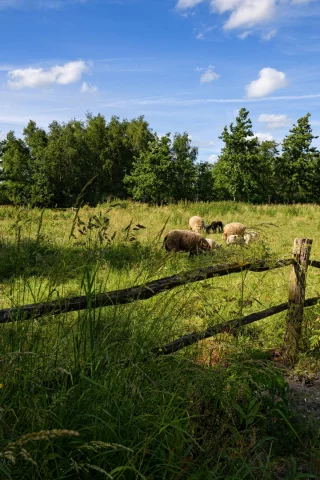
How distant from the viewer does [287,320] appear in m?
4.75

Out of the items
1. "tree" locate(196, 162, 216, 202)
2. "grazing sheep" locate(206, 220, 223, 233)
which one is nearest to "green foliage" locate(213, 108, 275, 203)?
"tree" locate(196, 162, 216, 202)

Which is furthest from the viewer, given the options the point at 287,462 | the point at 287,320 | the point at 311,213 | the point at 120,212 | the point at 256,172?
the point at 256,172

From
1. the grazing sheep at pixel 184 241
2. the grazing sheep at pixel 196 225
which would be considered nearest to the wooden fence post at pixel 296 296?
the grazing sheep at pixel 184 241

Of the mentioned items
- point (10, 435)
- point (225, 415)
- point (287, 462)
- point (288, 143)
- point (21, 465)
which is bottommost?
point (287, 462)

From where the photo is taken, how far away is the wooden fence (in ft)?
7.64

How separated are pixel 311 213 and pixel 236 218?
457cm

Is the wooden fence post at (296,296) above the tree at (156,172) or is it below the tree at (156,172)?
below

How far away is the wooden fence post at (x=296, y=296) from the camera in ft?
15.0

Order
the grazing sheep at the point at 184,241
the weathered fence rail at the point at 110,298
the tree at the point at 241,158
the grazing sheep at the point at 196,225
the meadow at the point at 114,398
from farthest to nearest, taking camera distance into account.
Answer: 1. the tree at the point at 241,158
2. the grazing sheep at the point at 196,225
3. the grazing sheep at the point at 184,241
4. the weathered fence rail at the point at 110,298
5. the meadow at the point at 114,398

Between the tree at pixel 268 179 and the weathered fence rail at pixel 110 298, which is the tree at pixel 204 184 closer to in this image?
the tree at pixel 268 179

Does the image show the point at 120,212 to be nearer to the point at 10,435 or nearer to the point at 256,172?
the point at 10,435

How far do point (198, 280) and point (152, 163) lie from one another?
5235 centimetres

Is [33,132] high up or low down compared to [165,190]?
up

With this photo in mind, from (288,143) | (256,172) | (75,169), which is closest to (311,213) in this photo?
(256,172)
